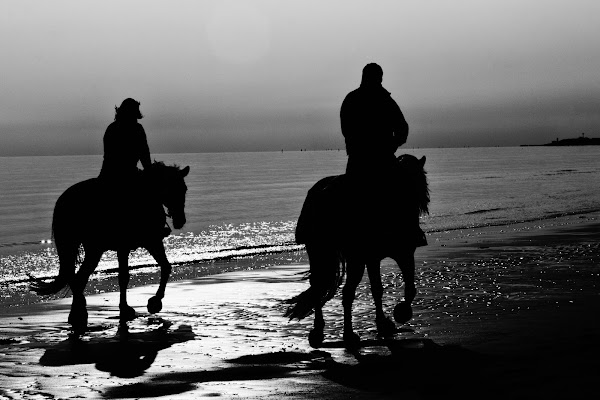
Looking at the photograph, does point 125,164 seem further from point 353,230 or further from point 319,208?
point 353,230

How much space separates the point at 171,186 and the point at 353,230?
3.07 metres

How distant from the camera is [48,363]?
285 inches

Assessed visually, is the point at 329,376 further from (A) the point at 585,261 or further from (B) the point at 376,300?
(A) the point at 585,261

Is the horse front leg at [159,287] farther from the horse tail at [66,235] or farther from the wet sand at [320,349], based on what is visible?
the horse tail at [66,235]

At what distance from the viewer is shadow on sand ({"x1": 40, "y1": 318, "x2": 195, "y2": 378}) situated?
7.07m

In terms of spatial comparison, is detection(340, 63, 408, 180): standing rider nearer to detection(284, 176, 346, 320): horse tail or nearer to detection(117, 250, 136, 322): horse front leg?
detection(284, 176, 346, 320): horse tail

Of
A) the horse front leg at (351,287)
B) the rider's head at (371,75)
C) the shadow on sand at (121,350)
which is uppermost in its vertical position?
the rider's head at (371,75)

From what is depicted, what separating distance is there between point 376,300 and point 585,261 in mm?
7050

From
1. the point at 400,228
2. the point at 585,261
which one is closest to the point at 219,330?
the point at 400,228

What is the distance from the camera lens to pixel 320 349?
7.50 metres

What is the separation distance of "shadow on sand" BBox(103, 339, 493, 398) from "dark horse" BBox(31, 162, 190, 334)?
2843 mm

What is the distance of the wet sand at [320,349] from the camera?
238 inches

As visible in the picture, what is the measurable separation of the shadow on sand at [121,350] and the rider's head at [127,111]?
2.50 m

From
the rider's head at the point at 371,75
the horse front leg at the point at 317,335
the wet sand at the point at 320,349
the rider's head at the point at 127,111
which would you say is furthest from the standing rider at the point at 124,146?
the horse front leg at the point at 317,335
